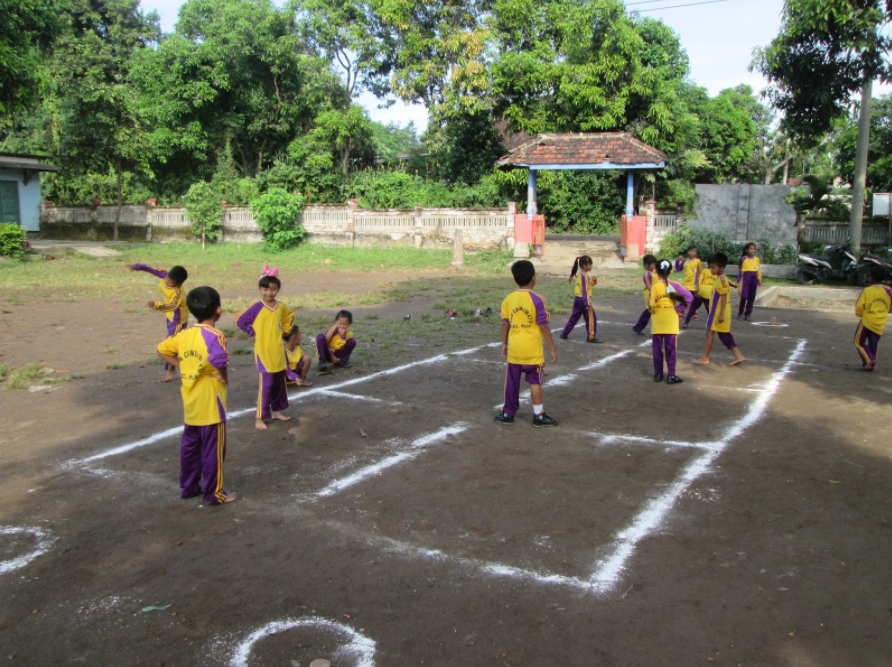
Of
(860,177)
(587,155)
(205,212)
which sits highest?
(587,155)

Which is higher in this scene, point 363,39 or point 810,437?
point 363,39

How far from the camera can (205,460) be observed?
15.6 feet

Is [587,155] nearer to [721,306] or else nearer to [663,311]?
[721,306]

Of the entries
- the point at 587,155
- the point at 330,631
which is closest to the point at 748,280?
the point at 330,631

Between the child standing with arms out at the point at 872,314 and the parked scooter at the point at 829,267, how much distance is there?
10.0 m

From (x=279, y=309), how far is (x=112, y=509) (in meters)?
2.28

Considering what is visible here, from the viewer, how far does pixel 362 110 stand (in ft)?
103

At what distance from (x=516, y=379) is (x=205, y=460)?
2.80 metres

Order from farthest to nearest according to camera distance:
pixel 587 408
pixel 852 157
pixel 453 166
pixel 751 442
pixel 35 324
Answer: pixel 453 166, pixel 852 157, pixel 35 324, pixel 587 408, pixel 751 442

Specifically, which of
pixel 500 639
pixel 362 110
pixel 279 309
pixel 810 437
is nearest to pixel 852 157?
pixel 362 110

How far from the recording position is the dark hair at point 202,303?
15.6 ft

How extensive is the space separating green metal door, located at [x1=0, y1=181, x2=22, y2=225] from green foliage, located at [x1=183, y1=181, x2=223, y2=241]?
6.64 meters

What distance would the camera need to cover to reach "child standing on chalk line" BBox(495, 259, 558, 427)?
6254 mm

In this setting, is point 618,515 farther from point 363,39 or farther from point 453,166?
point 363,39
